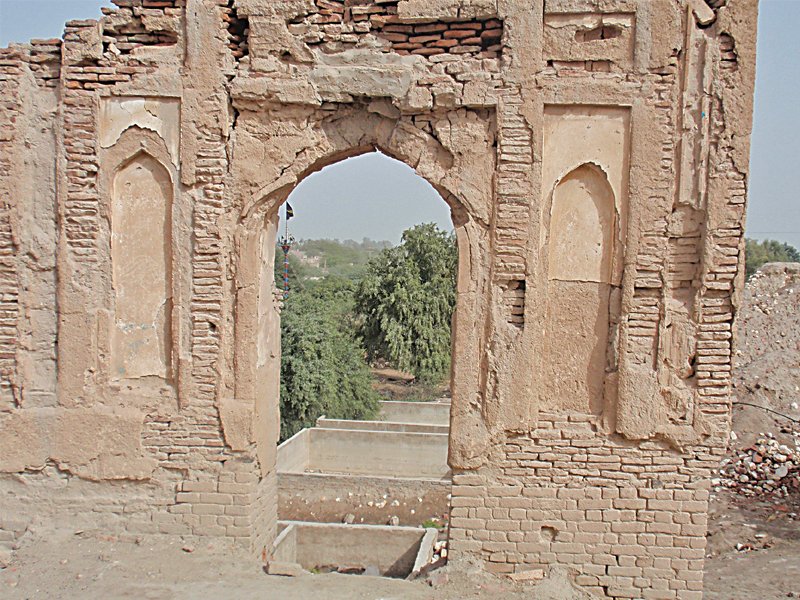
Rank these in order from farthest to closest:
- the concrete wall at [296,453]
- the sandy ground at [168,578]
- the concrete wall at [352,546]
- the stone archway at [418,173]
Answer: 1. the concrete wall at [296,453]
2. the concrete wall at [352,546]
3. the stone archway at [418,173]
4. the sandy ground at [168,578]

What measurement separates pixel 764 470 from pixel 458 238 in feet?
A: 20.9

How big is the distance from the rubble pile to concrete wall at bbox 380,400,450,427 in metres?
6.52

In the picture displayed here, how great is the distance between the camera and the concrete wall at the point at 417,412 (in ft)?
50.7

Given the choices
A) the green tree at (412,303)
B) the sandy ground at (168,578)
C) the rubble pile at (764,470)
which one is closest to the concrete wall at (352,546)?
the sandy ground at (168,578)

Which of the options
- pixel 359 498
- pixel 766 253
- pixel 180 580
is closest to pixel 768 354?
pixel 359 498

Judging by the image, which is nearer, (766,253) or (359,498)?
(359,498)

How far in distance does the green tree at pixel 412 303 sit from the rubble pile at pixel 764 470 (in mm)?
11526

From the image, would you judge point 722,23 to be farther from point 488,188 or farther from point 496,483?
point 496,483

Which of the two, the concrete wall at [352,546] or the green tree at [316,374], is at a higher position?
the green tree at [316,374]

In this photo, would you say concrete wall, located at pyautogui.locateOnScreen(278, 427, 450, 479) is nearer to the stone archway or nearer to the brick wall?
the stone archway

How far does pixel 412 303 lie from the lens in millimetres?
20984

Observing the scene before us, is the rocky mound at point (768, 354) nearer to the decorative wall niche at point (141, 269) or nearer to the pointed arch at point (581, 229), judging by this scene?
the pointed arch at point (581, 229)

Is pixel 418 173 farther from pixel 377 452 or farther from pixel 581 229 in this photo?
pixel 377 452

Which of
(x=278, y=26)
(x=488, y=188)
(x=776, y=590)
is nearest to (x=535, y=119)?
(x=488, y=188)
